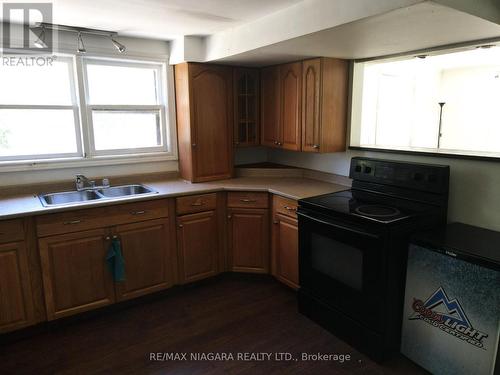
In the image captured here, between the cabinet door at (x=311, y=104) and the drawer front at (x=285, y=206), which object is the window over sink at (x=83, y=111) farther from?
the cabinet door at (x=311, y=104)

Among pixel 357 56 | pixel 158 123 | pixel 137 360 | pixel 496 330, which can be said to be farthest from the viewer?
pixel 158 123

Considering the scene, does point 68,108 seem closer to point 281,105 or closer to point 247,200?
point 247,200

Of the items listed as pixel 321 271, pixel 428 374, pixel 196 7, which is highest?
pixel 196 7

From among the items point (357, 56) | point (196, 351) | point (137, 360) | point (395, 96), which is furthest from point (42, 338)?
point (395, 96)

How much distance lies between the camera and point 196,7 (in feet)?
7.00

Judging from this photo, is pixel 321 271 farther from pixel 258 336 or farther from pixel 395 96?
pixel 395 96

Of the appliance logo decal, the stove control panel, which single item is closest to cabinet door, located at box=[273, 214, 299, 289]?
the stove control panel

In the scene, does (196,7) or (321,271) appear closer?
(196,7)

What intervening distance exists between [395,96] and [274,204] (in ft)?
5.62

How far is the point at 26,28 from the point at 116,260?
1868 mm

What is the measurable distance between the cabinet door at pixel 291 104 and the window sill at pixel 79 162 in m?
1.12

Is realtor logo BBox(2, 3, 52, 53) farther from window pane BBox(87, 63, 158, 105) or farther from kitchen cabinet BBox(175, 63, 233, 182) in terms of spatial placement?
kitchen cabinet BBox(175, 63, 233, 182)

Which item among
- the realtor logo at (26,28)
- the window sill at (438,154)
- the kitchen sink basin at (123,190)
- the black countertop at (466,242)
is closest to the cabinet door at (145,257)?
the kitchen sink basin at (123,190)

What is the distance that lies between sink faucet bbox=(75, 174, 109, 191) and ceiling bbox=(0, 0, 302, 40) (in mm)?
1179
